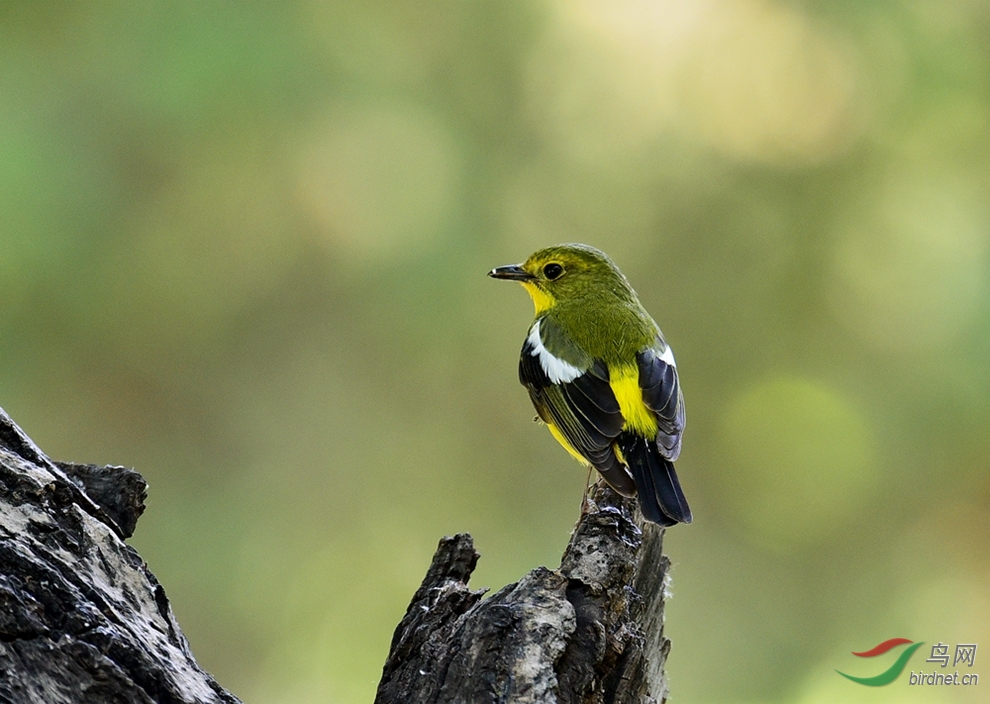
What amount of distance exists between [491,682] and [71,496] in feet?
2.33

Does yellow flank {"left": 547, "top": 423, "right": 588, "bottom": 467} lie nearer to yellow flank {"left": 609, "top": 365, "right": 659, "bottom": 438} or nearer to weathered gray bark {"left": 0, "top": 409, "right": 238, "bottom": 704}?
yellow flank {"left": 609, "top": 365, "right": 659, "bottom": 438}

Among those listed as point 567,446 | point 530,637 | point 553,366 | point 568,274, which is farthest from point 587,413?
point 530,637

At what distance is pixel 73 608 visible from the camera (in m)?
1.47

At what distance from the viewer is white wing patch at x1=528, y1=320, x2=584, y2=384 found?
2629 millimetres

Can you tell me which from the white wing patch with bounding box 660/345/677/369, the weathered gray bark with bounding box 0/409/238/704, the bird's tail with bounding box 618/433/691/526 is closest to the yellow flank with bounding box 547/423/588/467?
the bird's tail with bounding box 618/433/691/526

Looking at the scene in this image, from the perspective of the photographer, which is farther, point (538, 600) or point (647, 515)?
point (647, 515)

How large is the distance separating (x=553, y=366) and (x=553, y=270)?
1.30ft

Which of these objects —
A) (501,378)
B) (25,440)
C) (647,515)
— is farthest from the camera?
(501,378)

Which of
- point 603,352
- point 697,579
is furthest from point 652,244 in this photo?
point 603,352

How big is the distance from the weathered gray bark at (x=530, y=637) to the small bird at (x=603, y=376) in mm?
384

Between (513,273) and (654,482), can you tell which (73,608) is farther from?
(513,273)

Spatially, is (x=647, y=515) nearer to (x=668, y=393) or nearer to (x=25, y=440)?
(x=668, y=393)

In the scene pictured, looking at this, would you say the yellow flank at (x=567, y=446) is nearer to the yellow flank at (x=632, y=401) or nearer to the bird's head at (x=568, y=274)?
the yellow flank at (x=632, y=401)

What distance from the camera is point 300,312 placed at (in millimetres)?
4609
